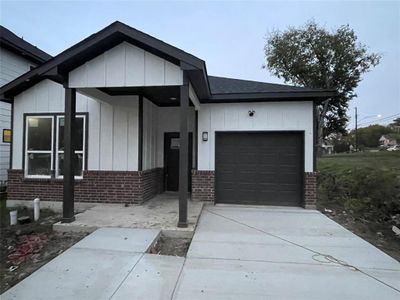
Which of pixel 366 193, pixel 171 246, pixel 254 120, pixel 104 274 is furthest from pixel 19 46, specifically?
pixel 366 193

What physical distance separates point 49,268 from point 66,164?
2536 mm

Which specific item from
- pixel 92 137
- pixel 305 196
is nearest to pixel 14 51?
pixel 92 137

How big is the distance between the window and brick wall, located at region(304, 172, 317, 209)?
6.26 m

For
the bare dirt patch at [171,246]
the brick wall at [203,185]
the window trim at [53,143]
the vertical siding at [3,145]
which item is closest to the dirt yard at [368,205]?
the brick wall at [203,185]

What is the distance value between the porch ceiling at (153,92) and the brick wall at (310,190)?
429 cm

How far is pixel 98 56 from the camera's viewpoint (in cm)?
567

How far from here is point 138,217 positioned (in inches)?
239

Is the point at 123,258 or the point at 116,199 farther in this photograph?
the point at 116,199

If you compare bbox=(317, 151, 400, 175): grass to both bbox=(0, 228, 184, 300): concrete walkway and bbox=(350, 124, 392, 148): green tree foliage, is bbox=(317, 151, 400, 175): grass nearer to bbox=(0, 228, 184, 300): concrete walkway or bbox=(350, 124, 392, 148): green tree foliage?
bbox=(0, 228, 184, 300): concrete walkway

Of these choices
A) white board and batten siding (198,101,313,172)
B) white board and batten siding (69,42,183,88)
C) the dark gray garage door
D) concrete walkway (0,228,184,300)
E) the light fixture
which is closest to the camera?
concrete walkway (0,228,184,300)

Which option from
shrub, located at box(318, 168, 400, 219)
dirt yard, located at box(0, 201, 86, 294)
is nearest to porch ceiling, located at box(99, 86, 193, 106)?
dirt yard, located at box(0, 201, 86, 294)

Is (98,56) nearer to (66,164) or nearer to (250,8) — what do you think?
(66,164)

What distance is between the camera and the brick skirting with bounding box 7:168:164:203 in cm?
748

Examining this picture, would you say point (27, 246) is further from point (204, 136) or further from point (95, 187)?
point (204, 136)
